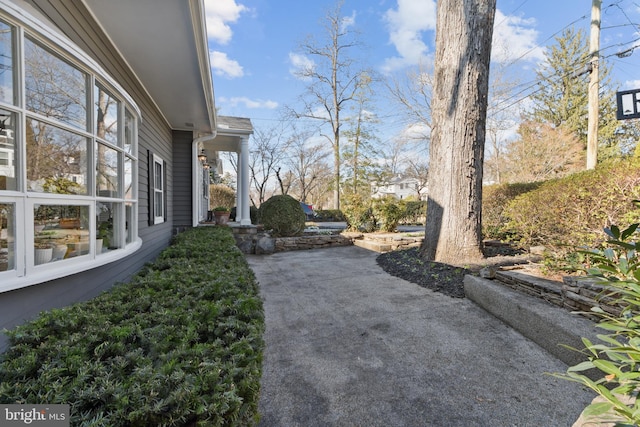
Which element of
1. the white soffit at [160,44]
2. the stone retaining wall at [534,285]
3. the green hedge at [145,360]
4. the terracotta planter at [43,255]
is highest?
the white soffit at [160,44]

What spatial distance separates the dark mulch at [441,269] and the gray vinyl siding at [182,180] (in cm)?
466

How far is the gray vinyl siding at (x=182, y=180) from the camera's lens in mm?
6660

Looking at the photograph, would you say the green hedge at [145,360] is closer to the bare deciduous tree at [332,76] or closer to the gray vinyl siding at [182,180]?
the gray vinyl siding at [182,180]

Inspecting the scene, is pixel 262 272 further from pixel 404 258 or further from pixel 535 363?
pixel 535 363

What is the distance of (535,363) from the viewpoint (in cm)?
211

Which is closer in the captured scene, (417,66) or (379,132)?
(417,66)

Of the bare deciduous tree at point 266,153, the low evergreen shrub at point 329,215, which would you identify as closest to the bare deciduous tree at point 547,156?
the low evergreen shrub at point 329,215

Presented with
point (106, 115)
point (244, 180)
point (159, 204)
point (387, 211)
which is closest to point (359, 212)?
point (387, 211)

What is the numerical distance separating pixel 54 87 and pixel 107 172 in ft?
2.84

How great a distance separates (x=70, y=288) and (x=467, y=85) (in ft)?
17.4

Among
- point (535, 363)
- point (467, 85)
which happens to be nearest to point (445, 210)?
point (467, 85)

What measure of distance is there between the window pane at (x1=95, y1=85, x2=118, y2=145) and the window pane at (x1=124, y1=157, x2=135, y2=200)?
14.0 inches

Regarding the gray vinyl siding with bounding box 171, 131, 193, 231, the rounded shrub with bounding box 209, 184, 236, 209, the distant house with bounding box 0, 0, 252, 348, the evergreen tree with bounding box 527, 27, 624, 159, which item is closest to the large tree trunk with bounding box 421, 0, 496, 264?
the distant house with bounding box 0, 0, 252, 348

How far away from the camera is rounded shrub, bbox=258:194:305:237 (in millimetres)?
7785
